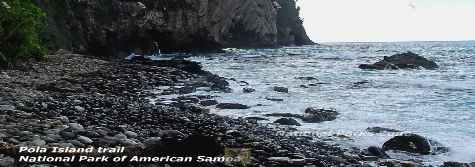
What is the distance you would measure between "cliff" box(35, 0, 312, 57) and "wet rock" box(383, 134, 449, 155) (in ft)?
67.5

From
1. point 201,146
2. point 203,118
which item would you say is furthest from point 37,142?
point 203,118

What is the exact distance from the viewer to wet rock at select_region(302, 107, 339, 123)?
1309 centimetres

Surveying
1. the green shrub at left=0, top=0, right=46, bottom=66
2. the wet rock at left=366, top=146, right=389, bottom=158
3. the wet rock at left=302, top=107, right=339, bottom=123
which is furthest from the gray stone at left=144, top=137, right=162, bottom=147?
the green shrub at left=0, top=0, right=46, bottom=66

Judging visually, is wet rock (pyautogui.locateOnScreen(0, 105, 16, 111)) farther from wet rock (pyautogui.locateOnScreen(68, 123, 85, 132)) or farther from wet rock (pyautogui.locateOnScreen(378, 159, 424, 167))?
wet rock (pyautogui.locateOnScreen(378, 159, 424, 167))

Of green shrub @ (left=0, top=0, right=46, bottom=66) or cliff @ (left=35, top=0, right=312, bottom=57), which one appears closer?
green shrub @ (left=0, top=0, right=46, bottom=66)

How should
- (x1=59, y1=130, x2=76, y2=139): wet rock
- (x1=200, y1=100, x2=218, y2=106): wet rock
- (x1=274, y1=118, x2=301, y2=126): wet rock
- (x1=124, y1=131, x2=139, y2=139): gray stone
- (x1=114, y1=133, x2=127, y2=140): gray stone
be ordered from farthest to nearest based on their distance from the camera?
1. (x1=200, y1=100, x2=218, y2=106): wet rock
2. (x1=274, y1=118, x2=301, y2=126): wet rock
3. (x1=124, y1=131, x2=139, y2=139): gray stone
4. (x1=114, y1=133, x2=127, y2=140): gray stone
5. (x1=59, y1=130, x2=76, y2=139): wet rock

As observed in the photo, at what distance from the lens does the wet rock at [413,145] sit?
32.3ft

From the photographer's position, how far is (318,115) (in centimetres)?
1337

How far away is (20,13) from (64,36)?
15296 mm

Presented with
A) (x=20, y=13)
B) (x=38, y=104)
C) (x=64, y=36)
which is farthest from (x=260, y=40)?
(x=38, y=104)

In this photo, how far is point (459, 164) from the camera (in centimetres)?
890

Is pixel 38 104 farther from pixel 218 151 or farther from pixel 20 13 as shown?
pixel 20 13

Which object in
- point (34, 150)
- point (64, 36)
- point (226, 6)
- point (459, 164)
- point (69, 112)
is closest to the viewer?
point (34, 150)

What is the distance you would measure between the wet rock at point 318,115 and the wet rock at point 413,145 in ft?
10.1
